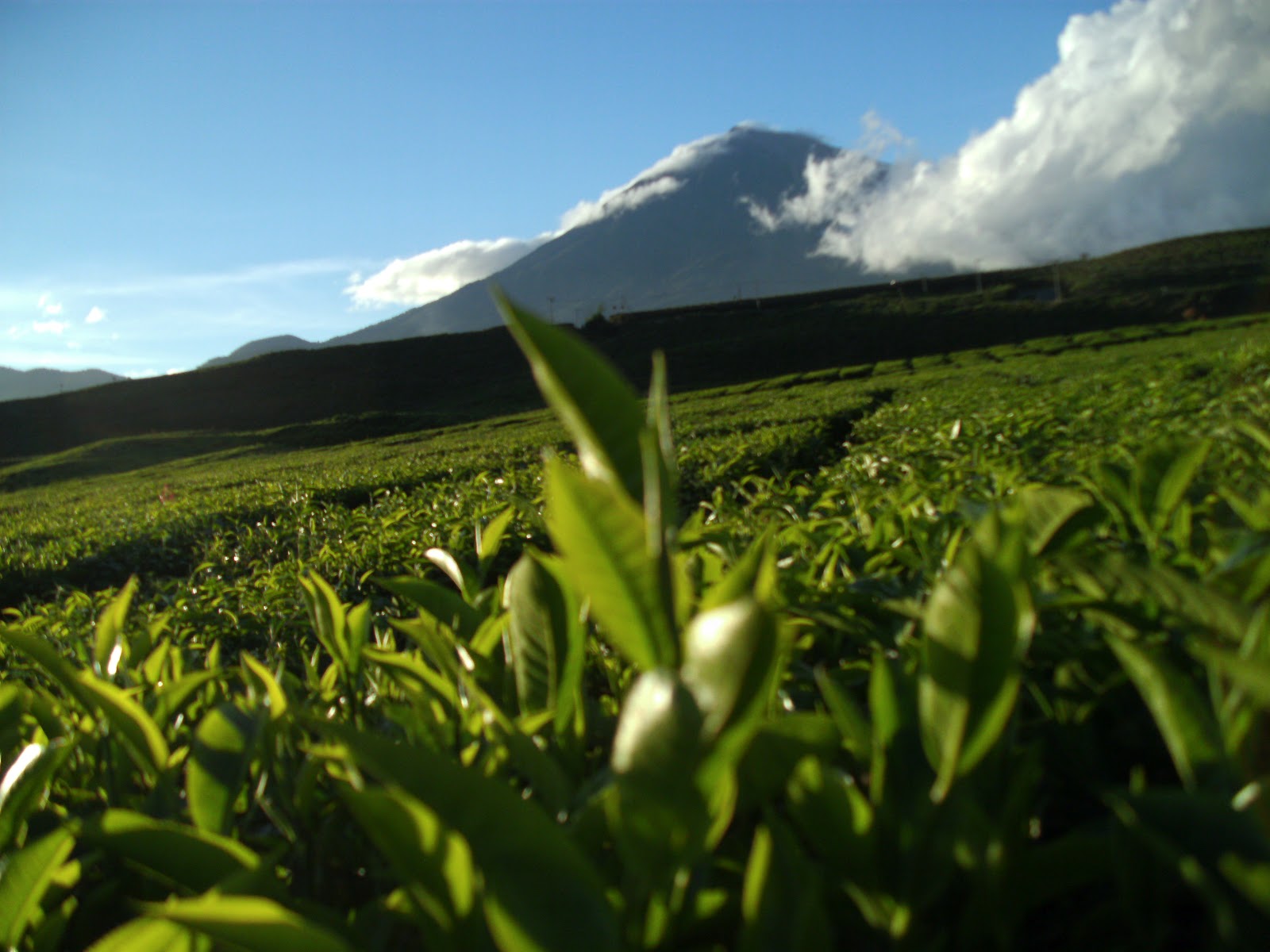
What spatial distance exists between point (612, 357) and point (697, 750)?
1616 inches

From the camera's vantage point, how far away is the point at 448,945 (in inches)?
19.4

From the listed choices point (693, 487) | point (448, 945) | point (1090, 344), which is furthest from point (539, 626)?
point (1090, 344)

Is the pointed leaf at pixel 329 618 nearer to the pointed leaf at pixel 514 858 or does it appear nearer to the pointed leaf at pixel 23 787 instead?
the pointed leaf at pixel 23 787

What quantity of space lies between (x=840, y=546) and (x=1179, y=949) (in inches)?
27.9

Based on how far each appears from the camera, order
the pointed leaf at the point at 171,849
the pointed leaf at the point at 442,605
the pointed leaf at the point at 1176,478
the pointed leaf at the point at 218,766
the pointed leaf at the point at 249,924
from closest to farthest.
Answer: the pointed leaf at the point at 249,924 → the pointed leaf at the point at 171,849 → the pointed leaf at the point at 218,766 → the pointed leaf at the point at 1176,478 → the pointed leaf at the point at 442,605

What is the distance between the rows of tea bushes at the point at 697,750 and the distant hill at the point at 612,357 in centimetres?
3025

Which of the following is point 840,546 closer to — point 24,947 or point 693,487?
point 24,947

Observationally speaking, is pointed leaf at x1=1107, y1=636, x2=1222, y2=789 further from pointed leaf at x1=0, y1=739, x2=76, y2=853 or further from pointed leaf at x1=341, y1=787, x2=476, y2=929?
pointed leaf at x1=0, y1=739, x2=76, y2=853

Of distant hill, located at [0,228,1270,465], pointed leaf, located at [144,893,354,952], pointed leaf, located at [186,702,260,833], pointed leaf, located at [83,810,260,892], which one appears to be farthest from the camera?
distant hill, located at [0,228,1270,465]

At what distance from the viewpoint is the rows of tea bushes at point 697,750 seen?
17.2 inches

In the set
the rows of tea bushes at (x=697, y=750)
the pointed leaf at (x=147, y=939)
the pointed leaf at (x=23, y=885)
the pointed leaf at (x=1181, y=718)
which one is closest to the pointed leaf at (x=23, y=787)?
the rows of tea bushes at (x=697, y=750)

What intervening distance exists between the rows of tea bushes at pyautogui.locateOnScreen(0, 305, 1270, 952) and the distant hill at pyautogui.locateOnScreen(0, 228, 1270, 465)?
30.3 m

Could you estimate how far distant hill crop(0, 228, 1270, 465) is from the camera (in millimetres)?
36156

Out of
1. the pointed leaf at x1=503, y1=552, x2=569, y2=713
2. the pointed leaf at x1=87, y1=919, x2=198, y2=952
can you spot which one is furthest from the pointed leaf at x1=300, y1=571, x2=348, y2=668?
the pointed leaf at x1=87, y1=919, x2=198, y2=952
